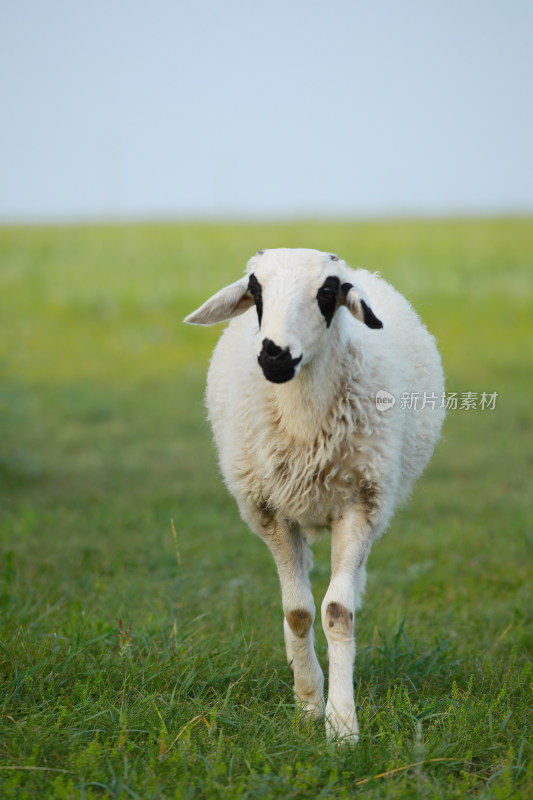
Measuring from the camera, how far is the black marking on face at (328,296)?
381cm

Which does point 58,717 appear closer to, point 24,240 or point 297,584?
point 297,584

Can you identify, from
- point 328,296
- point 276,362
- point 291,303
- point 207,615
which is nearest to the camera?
point 276,362

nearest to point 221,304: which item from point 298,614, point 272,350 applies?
point 272,350

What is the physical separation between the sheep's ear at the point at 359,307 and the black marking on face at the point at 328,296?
45 mm

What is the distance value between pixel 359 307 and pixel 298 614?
4.66ft

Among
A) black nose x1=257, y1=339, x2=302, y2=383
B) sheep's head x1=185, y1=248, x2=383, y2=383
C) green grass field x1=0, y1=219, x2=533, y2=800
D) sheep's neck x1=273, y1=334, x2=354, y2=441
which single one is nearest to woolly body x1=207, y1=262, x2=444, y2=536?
sheep's neck x1=273, y1=334, x2=354, y2=441

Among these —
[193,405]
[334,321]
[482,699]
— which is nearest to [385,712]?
[482,699]

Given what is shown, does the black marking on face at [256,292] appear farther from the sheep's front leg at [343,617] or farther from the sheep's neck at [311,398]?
the sheep's front leg at [343,617]

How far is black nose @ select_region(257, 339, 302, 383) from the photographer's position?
11.6ft

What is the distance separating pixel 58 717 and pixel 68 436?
7734mm

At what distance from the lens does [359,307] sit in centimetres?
387

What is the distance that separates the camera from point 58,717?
356 cm

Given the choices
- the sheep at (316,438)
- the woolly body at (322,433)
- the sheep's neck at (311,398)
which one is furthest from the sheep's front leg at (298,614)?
the sheep's neck at (311,398)

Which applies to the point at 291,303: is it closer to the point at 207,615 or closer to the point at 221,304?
the point at 221,304
